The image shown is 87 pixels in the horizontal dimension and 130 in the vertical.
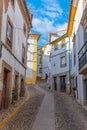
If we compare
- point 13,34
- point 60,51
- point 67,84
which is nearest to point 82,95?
point 13,34

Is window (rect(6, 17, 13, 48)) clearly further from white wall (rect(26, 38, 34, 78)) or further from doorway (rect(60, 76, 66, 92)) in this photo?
white wall (rect(26, 38, 34, 78))

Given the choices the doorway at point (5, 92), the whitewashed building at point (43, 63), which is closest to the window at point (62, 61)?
the doorway at point (5, 92)

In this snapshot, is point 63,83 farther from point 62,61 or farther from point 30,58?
point 30,58

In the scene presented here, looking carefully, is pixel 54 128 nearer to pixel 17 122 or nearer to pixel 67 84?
pixel 17 122

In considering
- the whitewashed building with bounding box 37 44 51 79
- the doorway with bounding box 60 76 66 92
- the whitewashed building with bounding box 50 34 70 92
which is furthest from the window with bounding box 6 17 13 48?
the whitewashed building with bounding box 37 44 51 79

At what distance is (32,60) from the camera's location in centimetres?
3559

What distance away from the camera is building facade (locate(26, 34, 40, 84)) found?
34.2m

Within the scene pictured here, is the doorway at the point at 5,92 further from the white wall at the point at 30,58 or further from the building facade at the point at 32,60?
the white wall at the point at 30,58

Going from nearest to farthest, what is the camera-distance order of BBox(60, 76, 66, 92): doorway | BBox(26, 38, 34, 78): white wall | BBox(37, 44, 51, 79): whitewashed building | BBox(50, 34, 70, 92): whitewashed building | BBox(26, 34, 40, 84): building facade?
BBox(50, 34, 70, 92): whitewashed building
BBox(60, 76, 66, 92): doorway
BBox(26, 34, 40, 84): building facade
BBox(26, 38, 34, 78): white wall
BBox(37, 44, 51, 79): whitewashed building

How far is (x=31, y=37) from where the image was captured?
118ft

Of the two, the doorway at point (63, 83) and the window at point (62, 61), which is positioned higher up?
the window at point (62, 61)

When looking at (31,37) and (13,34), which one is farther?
(31,37)

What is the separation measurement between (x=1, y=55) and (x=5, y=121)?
12.1 ft

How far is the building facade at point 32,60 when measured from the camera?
112 feet
